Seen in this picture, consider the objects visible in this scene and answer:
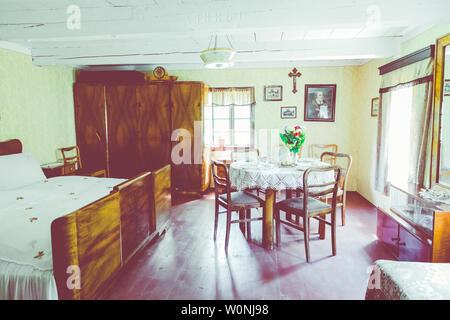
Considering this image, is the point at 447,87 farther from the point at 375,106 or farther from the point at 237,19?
the point at 237,19

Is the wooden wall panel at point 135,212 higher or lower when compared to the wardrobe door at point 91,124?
lower

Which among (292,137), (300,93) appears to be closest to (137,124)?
(292,137)

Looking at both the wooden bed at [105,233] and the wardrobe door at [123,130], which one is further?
the wardrobe door at [123,130]

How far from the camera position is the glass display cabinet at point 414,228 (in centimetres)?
222

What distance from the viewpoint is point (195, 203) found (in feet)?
15.9

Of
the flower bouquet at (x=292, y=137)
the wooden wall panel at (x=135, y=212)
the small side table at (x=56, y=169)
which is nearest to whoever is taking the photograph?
the wooden wall panel at (x=135, y=212)

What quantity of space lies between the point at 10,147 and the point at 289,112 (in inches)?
186

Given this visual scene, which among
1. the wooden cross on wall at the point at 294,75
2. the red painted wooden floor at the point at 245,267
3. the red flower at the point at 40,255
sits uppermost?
the wooden cross on wall at the point at 294,75

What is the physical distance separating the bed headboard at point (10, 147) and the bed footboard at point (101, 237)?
7.48 feet

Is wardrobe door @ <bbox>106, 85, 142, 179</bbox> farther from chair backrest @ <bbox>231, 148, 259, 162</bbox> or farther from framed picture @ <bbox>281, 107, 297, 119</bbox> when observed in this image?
framed picture @ <bbox>281, 107, 297, 119</bbox>

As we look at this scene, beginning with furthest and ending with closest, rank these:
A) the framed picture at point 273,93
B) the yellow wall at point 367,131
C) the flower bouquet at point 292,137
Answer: the framed picture at point 273,93
the yellow wall at point 367,131
the flower bouquet at point 292,137

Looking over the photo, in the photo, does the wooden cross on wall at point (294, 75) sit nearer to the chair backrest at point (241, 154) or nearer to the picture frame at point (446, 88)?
the chair backrest at point (241, 154)

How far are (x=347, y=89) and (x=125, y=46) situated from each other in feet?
13.5

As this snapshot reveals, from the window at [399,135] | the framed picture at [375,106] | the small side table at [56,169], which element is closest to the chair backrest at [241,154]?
the window at [399,135]
